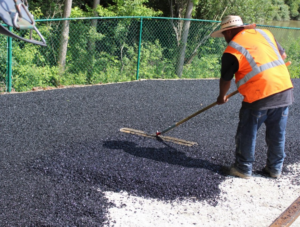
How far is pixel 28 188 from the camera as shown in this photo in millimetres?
3555

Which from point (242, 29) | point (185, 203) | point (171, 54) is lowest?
point (185, 203)

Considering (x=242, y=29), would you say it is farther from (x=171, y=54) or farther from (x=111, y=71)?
(x=171, y=54)

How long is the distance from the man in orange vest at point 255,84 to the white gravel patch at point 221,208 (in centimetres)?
28

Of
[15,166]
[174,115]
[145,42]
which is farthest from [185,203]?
[145,42]

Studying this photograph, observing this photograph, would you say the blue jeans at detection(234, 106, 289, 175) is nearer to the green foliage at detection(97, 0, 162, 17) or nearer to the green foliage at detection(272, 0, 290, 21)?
the green foliage at detection(97, 0, 162, 17)

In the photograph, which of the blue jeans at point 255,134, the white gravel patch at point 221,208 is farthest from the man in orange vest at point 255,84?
the white gravel patch at point 221,208

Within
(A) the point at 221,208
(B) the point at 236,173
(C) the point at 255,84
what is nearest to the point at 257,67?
(C) the point at 255,84

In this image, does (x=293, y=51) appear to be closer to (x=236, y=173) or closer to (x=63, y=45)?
(x=63, y=45)

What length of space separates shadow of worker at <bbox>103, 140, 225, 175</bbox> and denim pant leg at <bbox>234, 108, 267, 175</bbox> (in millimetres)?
321

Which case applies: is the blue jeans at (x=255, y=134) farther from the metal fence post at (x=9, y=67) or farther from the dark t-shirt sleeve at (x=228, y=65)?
the metal fence post at (x=9, y=67)

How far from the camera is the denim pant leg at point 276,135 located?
3.81 m

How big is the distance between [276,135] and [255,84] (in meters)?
0.68

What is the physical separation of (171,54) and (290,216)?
8.68 metres

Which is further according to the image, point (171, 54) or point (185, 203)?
point (171, 54)
